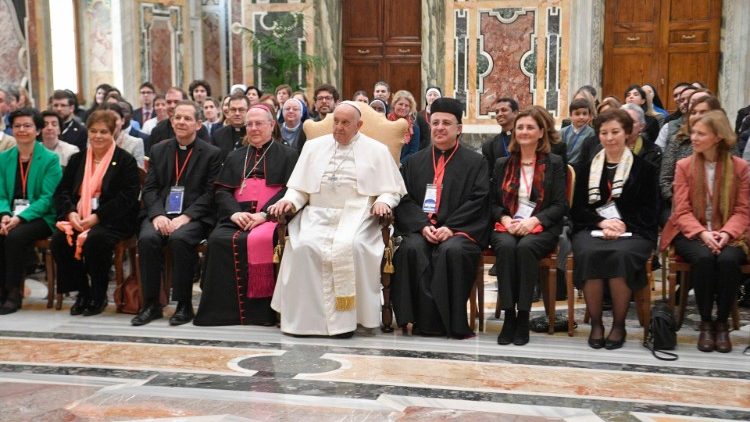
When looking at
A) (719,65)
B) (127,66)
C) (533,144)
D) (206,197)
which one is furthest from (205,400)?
(719,65)

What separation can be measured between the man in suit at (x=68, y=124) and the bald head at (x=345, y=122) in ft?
9.49

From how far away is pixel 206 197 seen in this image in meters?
5.82

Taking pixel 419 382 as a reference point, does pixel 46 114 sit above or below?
above

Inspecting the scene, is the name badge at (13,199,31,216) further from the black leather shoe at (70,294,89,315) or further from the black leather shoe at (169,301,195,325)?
the black leather shoe at (169,301,195,325)

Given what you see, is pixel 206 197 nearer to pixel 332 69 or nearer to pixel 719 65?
pixel 332 69

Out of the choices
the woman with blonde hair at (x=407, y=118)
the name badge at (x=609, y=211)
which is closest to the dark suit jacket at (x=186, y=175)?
the name badge at (x=609, y=211)

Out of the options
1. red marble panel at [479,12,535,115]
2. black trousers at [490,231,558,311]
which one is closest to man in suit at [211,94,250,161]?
black trousers at [490,231,558,311]

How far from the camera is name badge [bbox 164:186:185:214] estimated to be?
19.0ft

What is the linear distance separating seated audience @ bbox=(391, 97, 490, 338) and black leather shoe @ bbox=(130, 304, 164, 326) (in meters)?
1.57

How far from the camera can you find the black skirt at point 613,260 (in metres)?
4.86

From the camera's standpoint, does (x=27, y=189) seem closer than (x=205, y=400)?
No

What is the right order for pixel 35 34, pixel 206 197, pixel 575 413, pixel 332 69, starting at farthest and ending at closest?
pixel 332 69 → pixel 35 34 → pixel 206 197 → pixel 575 413

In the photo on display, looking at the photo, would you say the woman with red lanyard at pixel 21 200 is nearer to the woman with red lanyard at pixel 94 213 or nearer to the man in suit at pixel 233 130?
the woman with red lanyard at pixel 94 213

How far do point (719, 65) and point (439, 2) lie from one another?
12.1 feet
